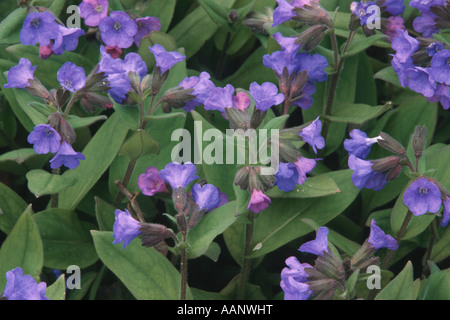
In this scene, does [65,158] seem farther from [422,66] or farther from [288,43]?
[422,66]

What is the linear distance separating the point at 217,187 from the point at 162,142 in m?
0.25

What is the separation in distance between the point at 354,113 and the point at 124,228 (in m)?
0.79

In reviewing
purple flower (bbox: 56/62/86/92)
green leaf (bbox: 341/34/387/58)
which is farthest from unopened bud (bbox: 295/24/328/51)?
purple flower (bbox: 56/62/86/92)

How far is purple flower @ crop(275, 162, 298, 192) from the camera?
4.81 feet

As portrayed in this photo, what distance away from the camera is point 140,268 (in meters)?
1.54

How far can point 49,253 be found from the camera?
1.69 meters

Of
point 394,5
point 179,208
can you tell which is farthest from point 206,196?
point 394,5

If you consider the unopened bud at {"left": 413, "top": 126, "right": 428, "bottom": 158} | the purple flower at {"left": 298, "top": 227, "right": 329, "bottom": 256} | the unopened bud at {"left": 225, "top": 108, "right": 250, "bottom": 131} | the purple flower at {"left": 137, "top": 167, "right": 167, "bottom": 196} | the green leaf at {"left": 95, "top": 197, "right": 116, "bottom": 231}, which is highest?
the unopened bud at {"left": 225, "top": 108, "right": 250, "bottom": 131}

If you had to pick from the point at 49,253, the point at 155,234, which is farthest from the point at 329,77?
the point at 49,253

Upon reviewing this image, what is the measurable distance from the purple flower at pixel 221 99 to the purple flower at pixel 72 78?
0.33 m

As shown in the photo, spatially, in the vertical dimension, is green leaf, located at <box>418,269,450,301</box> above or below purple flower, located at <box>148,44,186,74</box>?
below

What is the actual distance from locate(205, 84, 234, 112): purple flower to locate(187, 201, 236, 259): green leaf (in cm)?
24

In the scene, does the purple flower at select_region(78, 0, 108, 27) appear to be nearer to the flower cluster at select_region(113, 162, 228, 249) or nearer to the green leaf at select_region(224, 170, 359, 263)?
the flower cluster at select_region(113, 162, 228, 249)

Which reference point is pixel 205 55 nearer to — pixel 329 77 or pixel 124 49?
pixel 124 49
